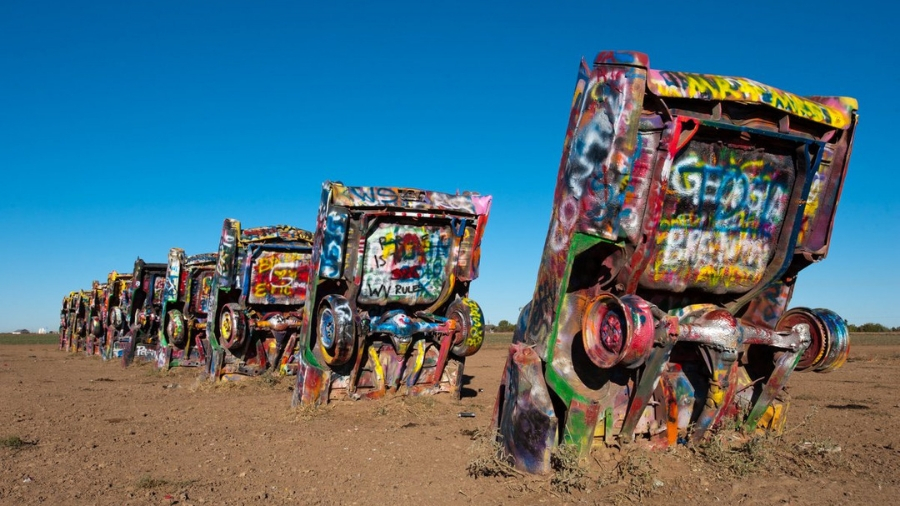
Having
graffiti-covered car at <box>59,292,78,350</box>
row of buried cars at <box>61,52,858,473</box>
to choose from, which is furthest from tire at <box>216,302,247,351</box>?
graffiti-covered car at <box>59,292,78,350</box>

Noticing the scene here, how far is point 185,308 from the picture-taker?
16062 mm

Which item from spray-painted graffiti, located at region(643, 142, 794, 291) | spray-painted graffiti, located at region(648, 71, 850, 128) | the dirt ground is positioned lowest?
the dirt ground

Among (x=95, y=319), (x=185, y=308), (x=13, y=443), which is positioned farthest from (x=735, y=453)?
(x=95, y=319)

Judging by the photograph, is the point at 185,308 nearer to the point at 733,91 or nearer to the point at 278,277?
the point at 278,277

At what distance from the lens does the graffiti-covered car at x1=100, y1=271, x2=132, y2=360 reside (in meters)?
20.1

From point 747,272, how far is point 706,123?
1331mm

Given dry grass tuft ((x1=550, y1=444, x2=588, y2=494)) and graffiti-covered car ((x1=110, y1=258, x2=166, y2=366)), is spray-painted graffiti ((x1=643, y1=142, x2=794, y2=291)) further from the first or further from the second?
graffiti-covered car ((x1=110, y1=258, x2=166, y2=366))

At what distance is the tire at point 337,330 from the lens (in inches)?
360

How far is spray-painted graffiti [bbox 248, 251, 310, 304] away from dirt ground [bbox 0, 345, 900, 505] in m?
2.16

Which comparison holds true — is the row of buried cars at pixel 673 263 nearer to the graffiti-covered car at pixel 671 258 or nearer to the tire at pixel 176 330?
the graffiti-covered car at pixel 671 258

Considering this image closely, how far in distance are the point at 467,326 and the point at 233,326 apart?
4704 millimetres

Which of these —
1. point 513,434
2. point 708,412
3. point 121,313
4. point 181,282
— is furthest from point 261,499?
point 121,313

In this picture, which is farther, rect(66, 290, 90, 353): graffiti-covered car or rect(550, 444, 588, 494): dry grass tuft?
rect(66, 290, 90, 353): graffiti-covered car

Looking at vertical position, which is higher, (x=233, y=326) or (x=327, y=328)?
(x=327, y=328)
